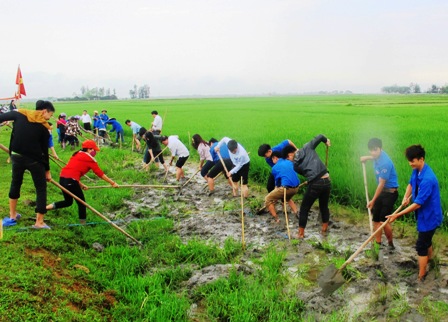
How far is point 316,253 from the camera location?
204 inches

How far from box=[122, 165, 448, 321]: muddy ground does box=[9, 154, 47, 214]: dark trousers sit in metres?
2.04

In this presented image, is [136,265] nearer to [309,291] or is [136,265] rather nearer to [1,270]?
[1,270]

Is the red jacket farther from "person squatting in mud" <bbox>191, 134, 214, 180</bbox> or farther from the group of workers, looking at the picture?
"person squatting in mud" <bbox>191, 134, 214, 180</bbox>

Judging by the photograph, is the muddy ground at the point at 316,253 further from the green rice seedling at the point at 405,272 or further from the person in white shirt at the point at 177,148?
the person in white shirt at the point at 177,148

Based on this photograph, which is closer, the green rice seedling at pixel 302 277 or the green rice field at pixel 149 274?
the green rice field at pixel 149 274

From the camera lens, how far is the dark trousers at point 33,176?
4980 millimetres

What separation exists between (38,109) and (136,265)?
8.24ft

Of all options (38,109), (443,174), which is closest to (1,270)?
(38,109)

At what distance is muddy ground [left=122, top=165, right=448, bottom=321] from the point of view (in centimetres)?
391

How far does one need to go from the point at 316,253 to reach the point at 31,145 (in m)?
4.25

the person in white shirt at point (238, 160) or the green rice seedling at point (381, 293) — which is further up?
the person in white shirt at point (238, 160)

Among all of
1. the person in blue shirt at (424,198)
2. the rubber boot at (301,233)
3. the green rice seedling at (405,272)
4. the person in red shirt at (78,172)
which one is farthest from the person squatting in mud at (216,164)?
the person in blue shirt at (424,198)

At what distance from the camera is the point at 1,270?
365 cm

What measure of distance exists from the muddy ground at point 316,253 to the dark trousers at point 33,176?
2.04 metres
